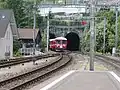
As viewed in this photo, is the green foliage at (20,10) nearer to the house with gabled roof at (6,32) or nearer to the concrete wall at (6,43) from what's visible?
the house with gabled roof at (6,32)

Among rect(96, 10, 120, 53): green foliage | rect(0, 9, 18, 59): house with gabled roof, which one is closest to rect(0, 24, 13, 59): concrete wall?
rect(0, 9, 18, 59): house with gabled roof

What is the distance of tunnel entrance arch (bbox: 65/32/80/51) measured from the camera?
336 feet

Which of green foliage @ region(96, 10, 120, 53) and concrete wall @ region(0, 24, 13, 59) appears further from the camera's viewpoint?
green foliage @ region(96, 10, 120, 53)

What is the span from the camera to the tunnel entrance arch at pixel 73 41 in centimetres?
10231

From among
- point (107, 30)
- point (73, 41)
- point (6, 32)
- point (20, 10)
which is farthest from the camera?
point (73, 41)

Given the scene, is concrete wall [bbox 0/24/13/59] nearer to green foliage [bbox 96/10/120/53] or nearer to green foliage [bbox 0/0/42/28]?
green foliage [bbox 96/10/120/53]

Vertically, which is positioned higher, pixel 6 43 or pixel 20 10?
pixel 20 10

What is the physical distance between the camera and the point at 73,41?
104 meters

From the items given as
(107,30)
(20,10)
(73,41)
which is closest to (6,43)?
(107,30)

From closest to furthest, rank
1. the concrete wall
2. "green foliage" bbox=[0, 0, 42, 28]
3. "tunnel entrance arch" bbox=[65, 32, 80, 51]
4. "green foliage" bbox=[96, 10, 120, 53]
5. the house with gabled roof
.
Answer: the house with gabled roof < the concrete wall < "green foliage" bbox=[96, 10, 120, 53] < "green foliage" bbox=[0, 0, 42, 28] < "tunnel entrance arch" bbox=[65, 32, 80, 51]

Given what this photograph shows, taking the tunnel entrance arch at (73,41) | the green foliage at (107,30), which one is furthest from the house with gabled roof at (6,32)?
the tunnel entrance arch at (73,41)

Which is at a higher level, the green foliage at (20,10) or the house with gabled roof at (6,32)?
the green foliage at (20,10)

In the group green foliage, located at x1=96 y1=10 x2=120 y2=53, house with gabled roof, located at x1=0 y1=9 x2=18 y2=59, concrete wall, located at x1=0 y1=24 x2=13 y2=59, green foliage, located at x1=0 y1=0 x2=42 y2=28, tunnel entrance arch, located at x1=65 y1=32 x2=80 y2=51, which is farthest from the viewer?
tunnel entrance arch, located at x1=65 y1=32 x2=80 y2=51

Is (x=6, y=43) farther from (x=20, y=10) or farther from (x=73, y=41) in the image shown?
(x=73, y=41)
